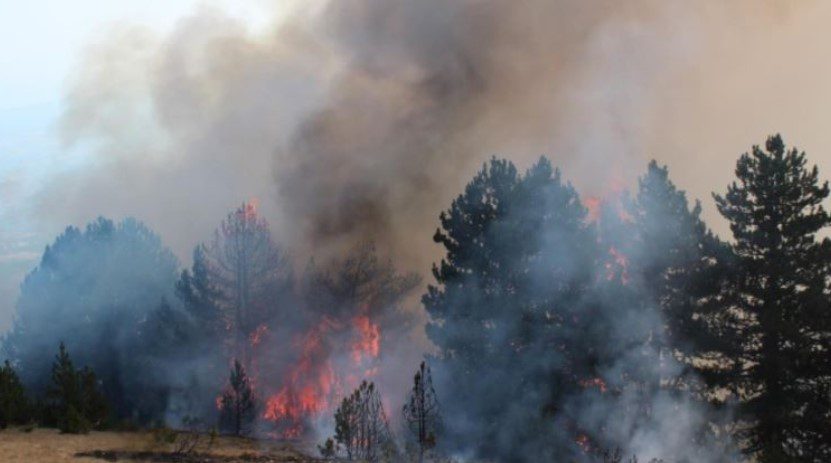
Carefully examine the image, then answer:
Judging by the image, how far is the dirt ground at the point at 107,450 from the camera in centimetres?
1666

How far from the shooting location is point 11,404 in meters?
20.9

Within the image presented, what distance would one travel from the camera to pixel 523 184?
2825 centimetres

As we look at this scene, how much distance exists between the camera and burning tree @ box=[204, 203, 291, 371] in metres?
40.4

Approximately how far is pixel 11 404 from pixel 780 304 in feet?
76.7

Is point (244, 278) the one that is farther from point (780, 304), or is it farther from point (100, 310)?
point (780, 304)

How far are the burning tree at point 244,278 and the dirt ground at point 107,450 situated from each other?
646 inches

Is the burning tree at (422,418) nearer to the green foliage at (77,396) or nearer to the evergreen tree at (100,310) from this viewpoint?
the green foliage at (77,396)

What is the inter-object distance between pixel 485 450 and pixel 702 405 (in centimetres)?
790

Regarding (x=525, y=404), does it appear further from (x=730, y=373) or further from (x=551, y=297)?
(x=730, y=373)

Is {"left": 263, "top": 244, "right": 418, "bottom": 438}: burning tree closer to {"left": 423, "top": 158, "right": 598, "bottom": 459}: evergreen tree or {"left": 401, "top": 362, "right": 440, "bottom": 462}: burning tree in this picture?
{"left": 401, "top": 362, "right": 440, "bottom": 462}: burning tree

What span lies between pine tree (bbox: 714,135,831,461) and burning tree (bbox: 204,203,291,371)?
83.5 ft

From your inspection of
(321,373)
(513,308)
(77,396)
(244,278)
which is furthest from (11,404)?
(321,373)

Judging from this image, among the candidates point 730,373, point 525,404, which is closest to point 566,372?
point 525,404

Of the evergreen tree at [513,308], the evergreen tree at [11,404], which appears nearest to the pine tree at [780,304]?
the evergreen tree at [513,308]
